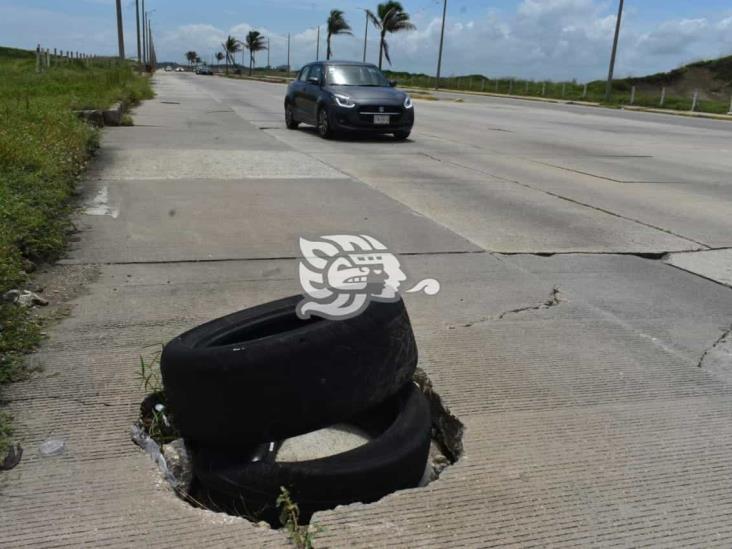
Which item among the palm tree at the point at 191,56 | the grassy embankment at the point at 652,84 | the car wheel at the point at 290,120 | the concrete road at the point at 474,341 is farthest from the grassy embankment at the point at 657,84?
the palm tree at the point at 191,56

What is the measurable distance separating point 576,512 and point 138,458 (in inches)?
61.7

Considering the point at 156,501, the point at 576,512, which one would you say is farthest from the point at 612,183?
the point at 156,501

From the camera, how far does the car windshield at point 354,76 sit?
14.7m

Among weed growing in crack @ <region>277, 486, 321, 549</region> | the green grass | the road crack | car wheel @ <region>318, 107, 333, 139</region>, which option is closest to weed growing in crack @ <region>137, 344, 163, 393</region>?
weed growing in crack @ <region>277, 486, 321, 549</region>

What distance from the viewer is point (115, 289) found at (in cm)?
429

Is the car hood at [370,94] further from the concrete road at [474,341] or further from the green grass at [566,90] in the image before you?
the green grass at [566,90]

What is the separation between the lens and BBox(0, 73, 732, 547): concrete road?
2.21 m

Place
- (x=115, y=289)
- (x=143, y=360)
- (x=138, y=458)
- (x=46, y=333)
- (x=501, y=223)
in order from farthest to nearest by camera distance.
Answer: (x=501, y=223) < (x=115, y=289) < (x=46, y=333) < (x=143, y=360) < (x=138, y=458)

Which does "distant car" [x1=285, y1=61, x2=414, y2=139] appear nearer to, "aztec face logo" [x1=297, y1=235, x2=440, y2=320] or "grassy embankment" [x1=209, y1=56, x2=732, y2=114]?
"aztec face logo" [x1=297, y1=235, x2=440, y2=320]

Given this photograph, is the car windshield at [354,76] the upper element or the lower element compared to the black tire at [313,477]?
upper

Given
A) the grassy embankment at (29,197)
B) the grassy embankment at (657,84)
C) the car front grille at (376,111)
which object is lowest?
the grassy embankment at (29,197)

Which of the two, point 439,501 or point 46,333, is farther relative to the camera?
point 46,333

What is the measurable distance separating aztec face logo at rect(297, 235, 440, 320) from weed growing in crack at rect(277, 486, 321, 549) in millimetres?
763

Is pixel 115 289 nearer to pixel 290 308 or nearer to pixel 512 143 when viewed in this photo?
pixel 290 308
